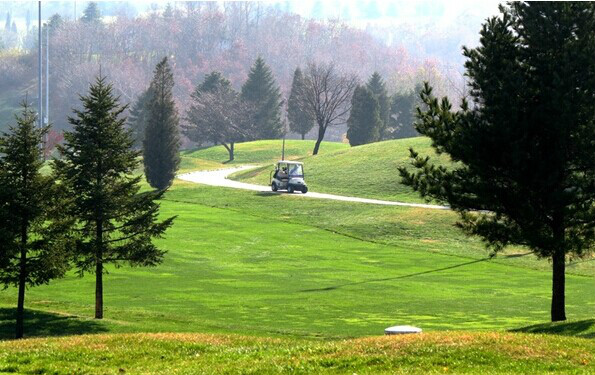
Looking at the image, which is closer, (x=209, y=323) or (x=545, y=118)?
(x=545, y=118)

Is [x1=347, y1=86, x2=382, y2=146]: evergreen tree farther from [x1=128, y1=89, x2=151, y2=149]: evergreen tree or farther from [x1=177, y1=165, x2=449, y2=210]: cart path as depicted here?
[x1=128, y1=89, x2=151, y2=149]: evergreen tree

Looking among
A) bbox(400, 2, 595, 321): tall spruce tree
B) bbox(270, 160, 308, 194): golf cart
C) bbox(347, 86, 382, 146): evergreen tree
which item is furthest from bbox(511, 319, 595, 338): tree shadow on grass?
bbox(347, 86, 382, 146): evergreen tree

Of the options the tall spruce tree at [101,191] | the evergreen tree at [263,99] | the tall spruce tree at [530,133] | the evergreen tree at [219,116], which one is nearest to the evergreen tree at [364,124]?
the evergreen tree at [219,116]

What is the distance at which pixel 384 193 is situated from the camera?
103 m

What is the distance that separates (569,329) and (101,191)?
2026cm

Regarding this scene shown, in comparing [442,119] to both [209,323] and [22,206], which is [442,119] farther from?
[22,206]

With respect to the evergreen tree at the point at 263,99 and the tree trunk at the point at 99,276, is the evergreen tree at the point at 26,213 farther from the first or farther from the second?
the evergreen tree at the point at 263,99

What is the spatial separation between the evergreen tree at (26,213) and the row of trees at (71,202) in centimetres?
4

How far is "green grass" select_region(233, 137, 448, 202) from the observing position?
10512cm

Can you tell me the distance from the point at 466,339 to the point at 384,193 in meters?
79.1

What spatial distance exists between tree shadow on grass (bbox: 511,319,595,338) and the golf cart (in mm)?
67885

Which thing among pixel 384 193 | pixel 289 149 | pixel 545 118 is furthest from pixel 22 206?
pixel 289 149

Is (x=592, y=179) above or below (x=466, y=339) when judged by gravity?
above

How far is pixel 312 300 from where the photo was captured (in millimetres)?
49844
